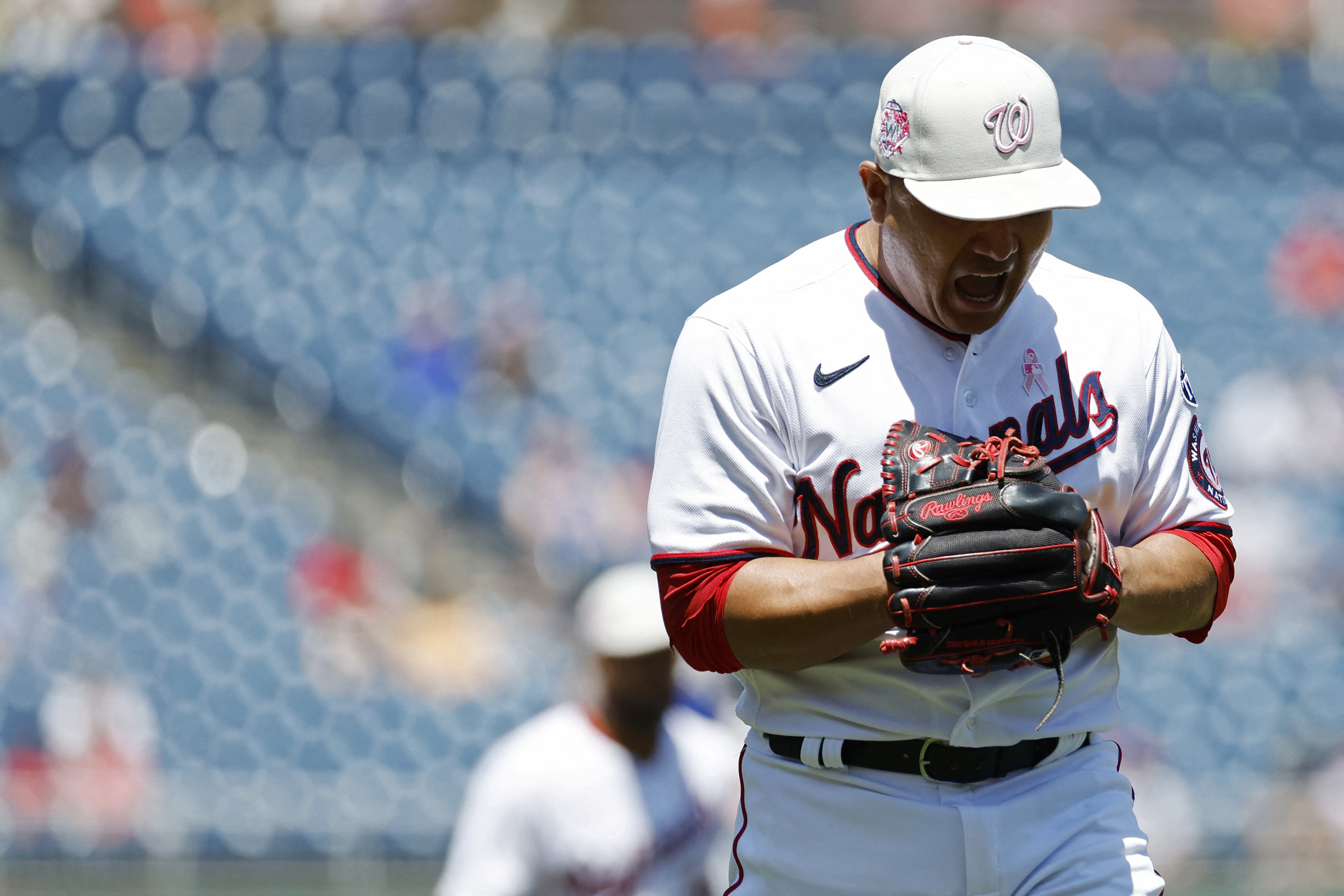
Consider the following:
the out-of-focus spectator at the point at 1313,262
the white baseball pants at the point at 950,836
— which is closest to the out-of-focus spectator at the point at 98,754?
the white baseball pants at the point at 950,836

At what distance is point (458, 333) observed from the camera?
23.5 feet

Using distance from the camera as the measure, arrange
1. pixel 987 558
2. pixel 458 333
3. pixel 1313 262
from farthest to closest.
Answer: pixel 1313 262
pixel 458 333
pixel 987 558

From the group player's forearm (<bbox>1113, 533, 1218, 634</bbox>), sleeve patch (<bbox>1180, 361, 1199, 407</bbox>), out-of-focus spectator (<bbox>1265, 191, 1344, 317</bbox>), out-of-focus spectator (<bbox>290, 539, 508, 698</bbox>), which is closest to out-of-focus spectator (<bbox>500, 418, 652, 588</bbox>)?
out-of-focus spectator (<bbox>290, 539, 508, 698</bbox>)

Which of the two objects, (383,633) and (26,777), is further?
(383,633)

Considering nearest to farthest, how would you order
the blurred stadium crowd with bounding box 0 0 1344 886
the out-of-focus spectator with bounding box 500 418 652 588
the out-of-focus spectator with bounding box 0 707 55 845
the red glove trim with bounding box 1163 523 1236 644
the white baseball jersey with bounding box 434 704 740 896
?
the red glove trim with bounding box 1163 523 1236 644 → the white baseball jersey with bounding box 434 704 740 896 → the out-of-focus spectator with bounding box 0 707 55 845 → the blurred stadium crowd with bounding box 0 0 1344 886 → the out-of-focus spectator with bounding box 500 418 652 588

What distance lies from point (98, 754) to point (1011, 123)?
517 cm

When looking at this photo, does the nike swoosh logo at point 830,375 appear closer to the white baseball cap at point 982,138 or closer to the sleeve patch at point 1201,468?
the white baseball cap at point 982,138

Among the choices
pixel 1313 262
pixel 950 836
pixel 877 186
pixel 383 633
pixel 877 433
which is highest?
pixel 877 186

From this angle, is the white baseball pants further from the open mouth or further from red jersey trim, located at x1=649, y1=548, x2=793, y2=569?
the open mouth

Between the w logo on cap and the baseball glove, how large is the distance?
1.04 feet

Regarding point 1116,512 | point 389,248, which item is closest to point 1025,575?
point 1116,512

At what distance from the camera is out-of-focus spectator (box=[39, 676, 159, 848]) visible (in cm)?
543

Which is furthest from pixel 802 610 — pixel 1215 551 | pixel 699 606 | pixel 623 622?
pixel 623 622

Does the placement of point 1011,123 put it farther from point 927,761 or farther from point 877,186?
point 927,761
